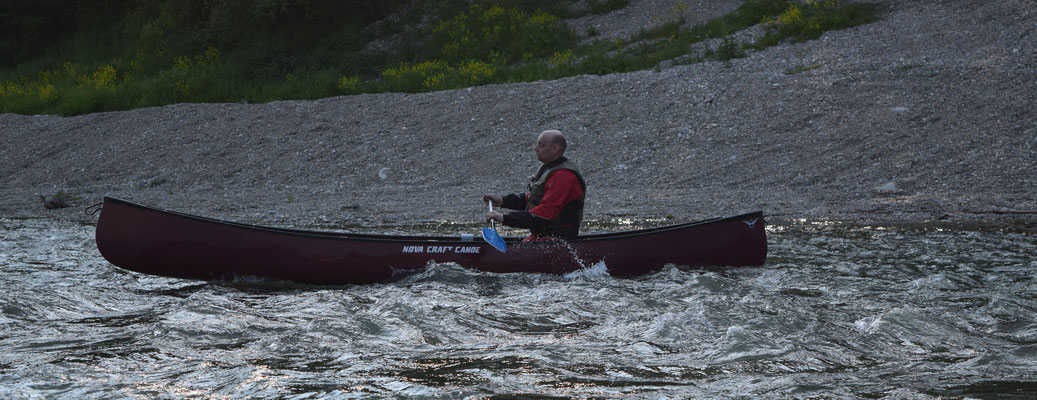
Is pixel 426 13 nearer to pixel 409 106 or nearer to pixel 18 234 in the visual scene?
pixel 409 106

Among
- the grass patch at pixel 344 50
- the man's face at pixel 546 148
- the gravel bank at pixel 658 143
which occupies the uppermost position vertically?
the grass patch at pixel 344 50

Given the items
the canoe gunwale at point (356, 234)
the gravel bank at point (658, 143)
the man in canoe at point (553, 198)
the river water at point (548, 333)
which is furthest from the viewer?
the gravel bank at point (658, 143)

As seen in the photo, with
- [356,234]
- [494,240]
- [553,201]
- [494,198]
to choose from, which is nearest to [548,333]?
[494,240]

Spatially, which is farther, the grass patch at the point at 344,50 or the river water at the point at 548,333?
the grass patch at the point at 344,50

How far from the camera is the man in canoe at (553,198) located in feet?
27.4

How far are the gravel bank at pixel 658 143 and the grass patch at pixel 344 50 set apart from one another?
1.23 meters

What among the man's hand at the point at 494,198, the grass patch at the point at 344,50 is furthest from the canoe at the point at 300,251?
the grass patch at the point at 344,50

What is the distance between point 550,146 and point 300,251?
94.6 inches

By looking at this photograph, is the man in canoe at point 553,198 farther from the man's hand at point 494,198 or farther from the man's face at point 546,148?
the man's hand at point 494,198

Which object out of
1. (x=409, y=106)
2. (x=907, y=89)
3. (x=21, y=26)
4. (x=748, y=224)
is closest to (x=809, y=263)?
(x=748, y=224)

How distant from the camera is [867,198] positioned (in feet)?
43.7

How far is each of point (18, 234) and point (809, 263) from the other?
10279 millimetres

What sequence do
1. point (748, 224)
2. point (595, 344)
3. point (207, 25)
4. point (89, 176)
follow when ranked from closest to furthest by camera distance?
1. point (595, 344)
2. point (748, 224)
3. point (89, 176)
4. point (207, 25)

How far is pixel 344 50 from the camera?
26.6 m
